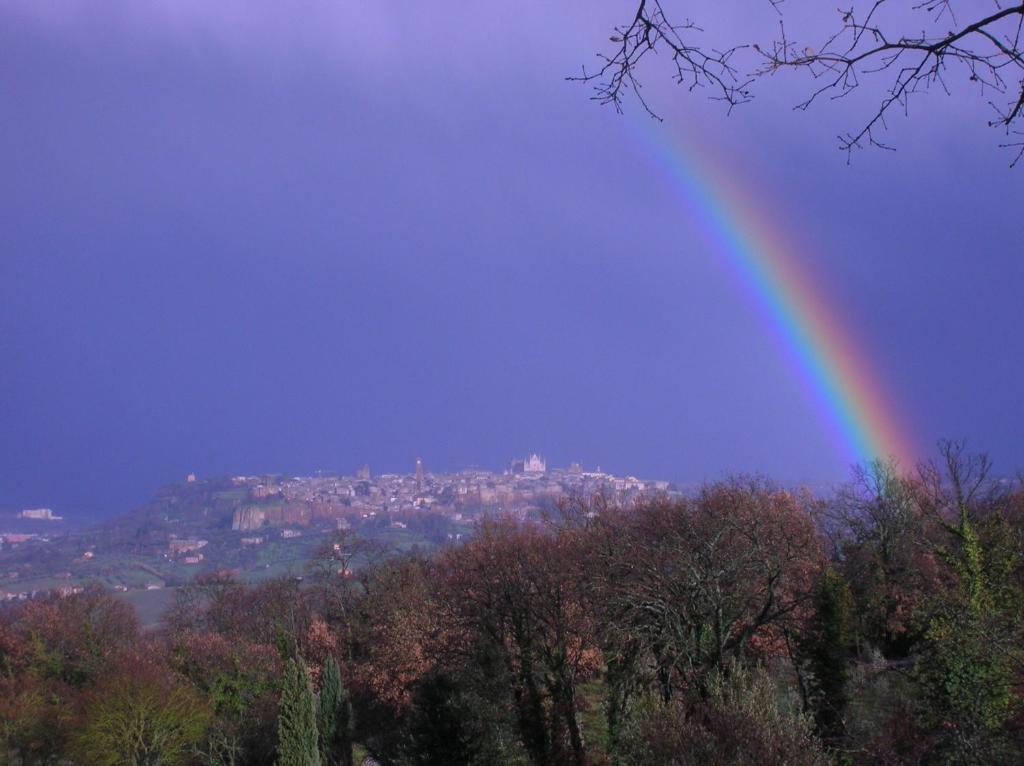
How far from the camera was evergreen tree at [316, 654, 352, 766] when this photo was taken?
21812 mm

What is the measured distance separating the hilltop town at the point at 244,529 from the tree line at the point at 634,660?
7289 centimetres

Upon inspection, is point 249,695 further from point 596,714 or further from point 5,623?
point 5,623

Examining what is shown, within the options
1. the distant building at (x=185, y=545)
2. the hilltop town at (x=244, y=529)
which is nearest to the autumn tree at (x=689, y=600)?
the hilltop town at (x=244, y=529)

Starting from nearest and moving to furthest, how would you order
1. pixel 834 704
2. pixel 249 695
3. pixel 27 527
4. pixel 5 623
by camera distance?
pixel 834 704
pixel 249 695
pixel 5 623
pixel 27 527

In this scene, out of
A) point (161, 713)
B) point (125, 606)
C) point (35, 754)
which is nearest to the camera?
point (161, 713)

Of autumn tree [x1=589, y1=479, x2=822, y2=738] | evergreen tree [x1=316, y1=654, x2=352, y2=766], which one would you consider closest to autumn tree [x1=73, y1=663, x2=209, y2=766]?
evergreen tree [x1=316, y1=654, x2=352, y2=766]

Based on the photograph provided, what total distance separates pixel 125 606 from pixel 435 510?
382ft

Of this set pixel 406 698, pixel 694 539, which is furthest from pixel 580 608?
pixel 406 698

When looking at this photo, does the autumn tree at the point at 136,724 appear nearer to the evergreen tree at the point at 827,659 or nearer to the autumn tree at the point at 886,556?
the evergreen tree at the point at 827,659

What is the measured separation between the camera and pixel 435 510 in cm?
16450

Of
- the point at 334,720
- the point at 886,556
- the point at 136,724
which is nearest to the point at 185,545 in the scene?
the point at 334,720

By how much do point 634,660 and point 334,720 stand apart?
11238 mm

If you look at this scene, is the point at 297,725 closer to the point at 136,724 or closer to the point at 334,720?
the point at 334,720

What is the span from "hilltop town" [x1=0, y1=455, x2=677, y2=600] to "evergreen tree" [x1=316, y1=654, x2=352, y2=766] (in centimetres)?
7945
